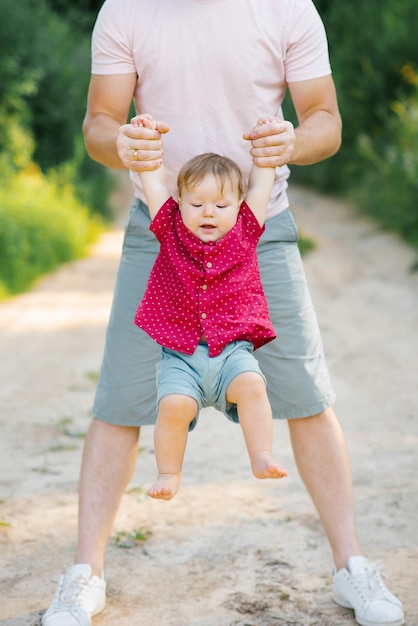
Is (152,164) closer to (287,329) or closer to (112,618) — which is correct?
(287,329)

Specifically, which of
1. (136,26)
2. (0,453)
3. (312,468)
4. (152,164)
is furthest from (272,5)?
(0,453)

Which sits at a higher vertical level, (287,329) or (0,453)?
(287,329)

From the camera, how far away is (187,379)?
260cm

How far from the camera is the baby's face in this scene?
256 centimetres

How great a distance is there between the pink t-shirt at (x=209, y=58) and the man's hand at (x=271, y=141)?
0.85ft

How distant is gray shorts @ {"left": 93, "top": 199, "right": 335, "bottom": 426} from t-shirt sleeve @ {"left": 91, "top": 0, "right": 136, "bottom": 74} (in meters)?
0.43

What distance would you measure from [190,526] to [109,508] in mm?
755

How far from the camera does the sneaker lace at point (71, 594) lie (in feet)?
9.68

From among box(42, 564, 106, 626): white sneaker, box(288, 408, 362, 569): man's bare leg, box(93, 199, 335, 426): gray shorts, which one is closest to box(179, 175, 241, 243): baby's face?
box(93, 199, 335, 426): gray shorts

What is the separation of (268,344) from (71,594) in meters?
0.95

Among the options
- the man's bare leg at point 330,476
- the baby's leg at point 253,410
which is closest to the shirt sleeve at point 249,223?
the baby's leg at point 253,410

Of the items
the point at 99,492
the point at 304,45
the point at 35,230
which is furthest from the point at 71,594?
the point at 35,230

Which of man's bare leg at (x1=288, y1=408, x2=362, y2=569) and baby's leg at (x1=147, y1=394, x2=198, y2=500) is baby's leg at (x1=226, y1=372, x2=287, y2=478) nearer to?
baby's leg at (x1=147, y1=394, x2=198, y2=500)

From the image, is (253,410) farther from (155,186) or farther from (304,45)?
(304,45)
